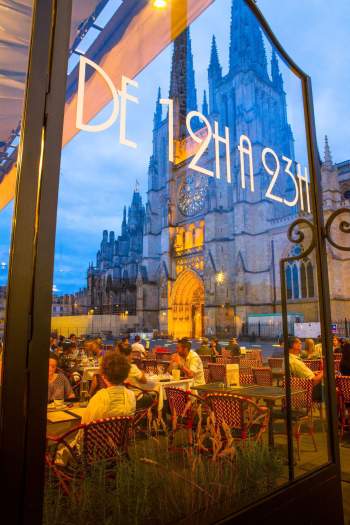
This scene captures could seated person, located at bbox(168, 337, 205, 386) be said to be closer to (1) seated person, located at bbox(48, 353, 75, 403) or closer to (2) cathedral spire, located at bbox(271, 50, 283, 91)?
(1) seated person, located at bbox(48, 353, 75, 403)

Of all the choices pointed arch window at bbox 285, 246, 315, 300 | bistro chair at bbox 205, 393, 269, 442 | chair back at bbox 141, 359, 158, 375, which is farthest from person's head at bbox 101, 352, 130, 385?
pointed arch window at bbox 285, 246, 315, 300

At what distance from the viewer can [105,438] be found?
2.52 metres

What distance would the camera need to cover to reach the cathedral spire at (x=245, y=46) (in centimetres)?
3170

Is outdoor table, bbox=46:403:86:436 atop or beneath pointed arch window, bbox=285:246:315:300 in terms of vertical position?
beneath

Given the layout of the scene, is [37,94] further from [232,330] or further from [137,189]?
[137,189]

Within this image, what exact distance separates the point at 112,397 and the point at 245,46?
3546 centimetres

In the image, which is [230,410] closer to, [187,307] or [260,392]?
[260,392]

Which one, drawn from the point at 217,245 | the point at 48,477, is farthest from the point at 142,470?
the point at 217,245

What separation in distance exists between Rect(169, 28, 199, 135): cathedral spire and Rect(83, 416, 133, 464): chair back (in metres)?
37.3

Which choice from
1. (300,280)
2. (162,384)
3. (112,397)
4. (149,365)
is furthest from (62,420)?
(300,280)

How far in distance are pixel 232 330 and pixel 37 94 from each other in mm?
27326

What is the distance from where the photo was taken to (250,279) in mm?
28125

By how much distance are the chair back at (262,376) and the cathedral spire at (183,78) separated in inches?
1356

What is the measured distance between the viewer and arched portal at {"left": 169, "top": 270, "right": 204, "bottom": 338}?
33125 millimetres
